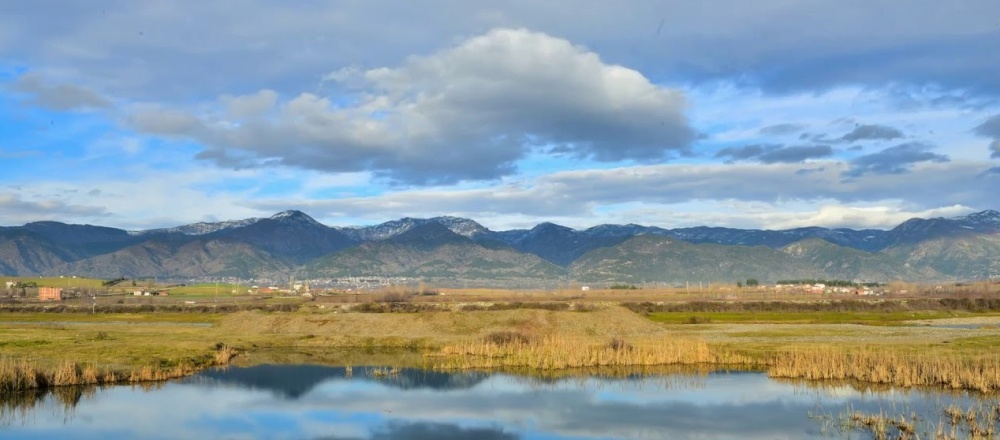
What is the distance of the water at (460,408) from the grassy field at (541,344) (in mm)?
4149

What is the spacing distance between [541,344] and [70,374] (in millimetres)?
32434

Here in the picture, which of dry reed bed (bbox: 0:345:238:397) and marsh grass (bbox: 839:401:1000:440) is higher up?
dry reed bed (bbox: 0:345:238:397)

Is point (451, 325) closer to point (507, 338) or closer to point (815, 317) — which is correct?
point (507, 338)

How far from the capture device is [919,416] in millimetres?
30891

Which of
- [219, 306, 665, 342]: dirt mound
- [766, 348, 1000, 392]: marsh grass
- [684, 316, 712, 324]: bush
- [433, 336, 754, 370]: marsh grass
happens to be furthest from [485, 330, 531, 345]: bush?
[684, 316, 712, 324]: bush

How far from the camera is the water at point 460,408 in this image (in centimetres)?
3055

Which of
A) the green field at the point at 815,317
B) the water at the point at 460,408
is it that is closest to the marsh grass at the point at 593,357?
the water at the point at 460,408

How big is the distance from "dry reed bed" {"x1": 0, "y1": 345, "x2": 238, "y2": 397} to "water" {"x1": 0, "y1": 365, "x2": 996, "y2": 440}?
1733mm

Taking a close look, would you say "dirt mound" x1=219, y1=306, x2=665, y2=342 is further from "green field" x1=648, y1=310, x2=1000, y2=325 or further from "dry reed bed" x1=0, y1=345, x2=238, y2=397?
"dry reed bed" x1=0, y1=345, x2=238, y2=397

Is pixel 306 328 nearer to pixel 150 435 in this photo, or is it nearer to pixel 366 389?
pixel 366 389

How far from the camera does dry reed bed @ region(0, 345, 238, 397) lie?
122ft

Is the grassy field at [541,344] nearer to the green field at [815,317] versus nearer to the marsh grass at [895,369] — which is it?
the marsh grass at [895,369]

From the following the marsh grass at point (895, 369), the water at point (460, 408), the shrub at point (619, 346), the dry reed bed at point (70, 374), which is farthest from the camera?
the shrub at point (619, 346)

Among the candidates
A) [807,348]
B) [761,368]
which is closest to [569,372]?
[761,368]
